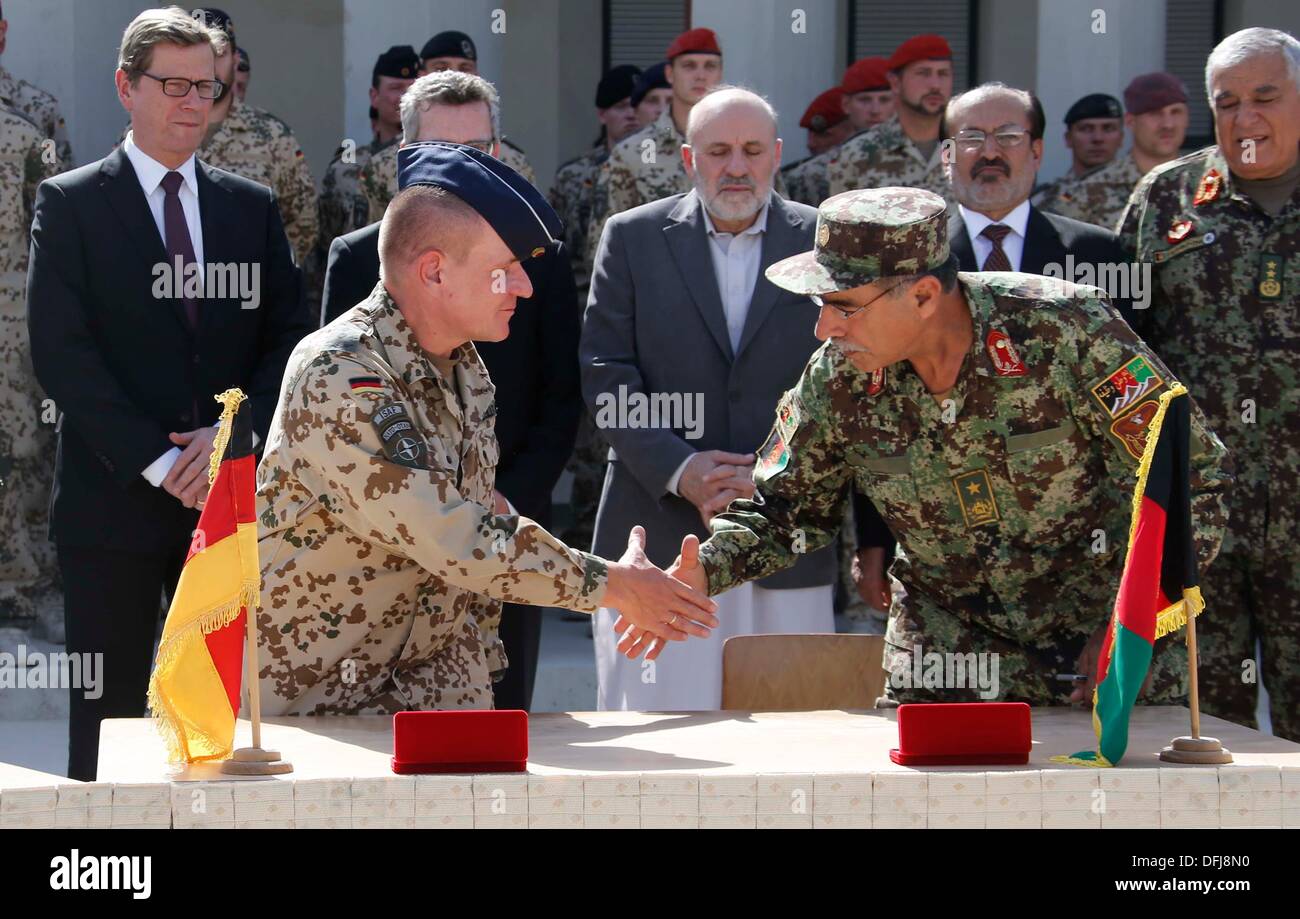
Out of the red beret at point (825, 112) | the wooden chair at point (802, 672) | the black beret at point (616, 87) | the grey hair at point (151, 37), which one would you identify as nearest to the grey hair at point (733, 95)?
the grey hair at point (151, 37)

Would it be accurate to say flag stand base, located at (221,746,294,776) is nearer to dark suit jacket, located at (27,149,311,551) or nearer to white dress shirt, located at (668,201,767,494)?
dark suit jacket, located at (27,149,311,551)

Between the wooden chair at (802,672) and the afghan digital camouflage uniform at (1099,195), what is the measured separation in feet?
12.7

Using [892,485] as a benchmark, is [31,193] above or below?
above

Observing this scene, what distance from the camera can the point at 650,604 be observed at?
3.80m

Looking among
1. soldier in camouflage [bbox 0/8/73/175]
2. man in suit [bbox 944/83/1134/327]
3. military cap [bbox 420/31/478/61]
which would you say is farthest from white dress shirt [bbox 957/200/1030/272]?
soldier in camouflage [bbox 0/8/73/175]

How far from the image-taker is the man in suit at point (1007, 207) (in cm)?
562

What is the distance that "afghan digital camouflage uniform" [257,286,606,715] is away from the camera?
138 inches

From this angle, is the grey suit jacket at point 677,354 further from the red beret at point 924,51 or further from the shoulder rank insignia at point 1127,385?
the red beret at point 924,51

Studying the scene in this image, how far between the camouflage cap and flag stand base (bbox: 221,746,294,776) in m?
1.49

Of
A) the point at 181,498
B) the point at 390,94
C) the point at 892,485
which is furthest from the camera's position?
the point at 390,94
